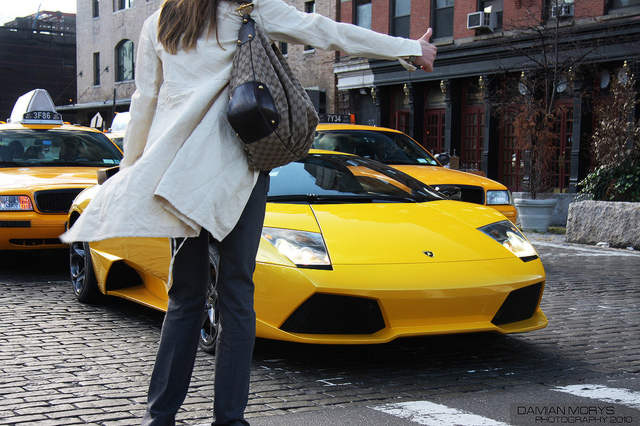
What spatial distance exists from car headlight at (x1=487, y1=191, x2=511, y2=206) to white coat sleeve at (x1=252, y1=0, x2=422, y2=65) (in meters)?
6.37

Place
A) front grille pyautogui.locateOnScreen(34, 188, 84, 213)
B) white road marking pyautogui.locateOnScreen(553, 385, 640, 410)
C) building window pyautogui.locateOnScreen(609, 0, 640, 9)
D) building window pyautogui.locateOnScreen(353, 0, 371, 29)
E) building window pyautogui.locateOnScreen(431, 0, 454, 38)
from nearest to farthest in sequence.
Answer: white road marking pyautogui.locateOnScreen(553, 385, 640, 410)
front grille pyautogui.locateOnScreen(34, 188, 84, 213)
building window pyautogui.locateOnScreen(609, 0, 640, 9)
building window pyautogui.locateOnScreen(431, 0, 454, 38)
building window pyautogui.locateOnScreen(353, 0, 371, 29)

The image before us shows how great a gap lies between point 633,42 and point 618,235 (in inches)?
314

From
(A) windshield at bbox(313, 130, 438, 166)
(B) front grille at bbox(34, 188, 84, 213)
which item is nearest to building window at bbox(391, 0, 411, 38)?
(A) windshield at bbox(313, 130, 438, 166)

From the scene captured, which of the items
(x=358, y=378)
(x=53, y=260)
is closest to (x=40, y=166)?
(x=53, y=260)

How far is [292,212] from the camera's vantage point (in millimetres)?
4730

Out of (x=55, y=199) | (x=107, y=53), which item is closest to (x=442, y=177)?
(x=55, y=199)

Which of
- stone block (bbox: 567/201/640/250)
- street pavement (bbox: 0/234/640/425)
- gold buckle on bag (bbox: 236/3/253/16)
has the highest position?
gold buckle on bag (bbox: 236/3/253/16)

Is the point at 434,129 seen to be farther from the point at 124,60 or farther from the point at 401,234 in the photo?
the point at 124,60

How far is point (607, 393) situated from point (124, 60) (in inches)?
1539

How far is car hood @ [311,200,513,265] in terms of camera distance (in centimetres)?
438

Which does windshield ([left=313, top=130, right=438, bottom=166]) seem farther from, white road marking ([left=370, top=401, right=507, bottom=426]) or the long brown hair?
the long brown hair

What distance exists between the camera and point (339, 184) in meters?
5.37

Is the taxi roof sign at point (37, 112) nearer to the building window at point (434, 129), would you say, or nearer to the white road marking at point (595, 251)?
the white road marking at point (595, 251)

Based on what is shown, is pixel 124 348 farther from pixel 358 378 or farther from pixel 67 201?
pixel 67 201
